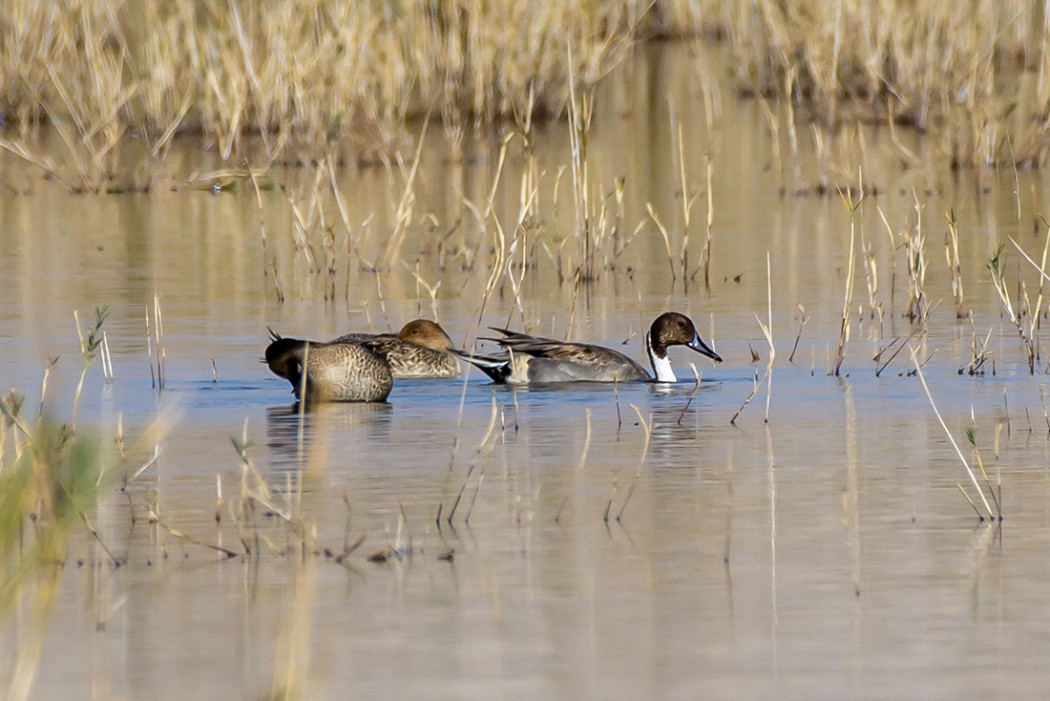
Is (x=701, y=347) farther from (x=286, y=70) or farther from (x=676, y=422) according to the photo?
(x=286, y=70)

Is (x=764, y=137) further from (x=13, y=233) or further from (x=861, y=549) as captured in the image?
(x=861, y=549)

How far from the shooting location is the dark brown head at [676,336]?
10555 mm

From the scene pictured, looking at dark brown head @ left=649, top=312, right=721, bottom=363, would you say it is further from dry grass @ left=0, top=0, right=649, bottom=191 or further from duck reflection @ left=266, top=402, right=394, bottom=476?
dry grass @ left=0, top=0, right=649, bottom=191

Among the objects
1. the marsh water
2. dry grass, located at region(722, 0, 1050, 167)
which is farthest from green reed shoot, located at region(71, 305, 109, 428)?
dry grass, located at region(722, 0, 1050, 167)

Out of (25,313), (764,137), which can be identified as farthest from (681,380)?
(764,137)

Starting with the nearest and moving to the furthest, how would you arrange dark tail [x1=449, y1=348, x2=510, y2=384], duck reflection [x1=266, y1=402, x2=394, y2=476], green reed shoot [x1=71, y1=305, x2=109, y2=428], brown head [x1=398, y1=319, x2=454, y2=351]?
1. green reed shoot [x1=71, y1=305, x2=109, y2=428]
2. duck reflection [x1=266, y1=402, x2=394, y2=476]
3. dark tail [x1=449, y1=348, x2=510, y2=384]
4. brown head [x1=398, y1=319, x2=454, y2=351]

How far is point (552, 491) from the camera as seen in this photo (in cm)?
702

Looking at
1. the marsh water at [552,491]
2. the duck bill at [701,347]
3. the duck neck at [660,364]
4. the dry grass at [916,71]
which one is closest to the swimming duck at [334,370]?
the marsh water at [552,491]

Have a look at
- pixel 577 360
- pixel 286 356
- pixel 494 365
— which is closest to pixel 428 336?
pixel 494 365

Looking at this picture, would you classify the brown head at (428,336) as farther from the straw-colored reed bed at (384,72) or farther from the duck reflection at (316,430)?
the straw-colored reed bed at (384,72)

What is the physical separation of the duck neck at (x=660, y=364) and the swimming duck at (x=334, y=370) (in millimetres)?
1329

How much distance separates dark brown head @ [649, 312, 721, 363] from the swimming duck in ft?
4.75

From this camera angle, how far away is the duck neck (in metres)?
10.4

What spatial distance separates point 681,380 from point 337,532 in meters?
4.33
